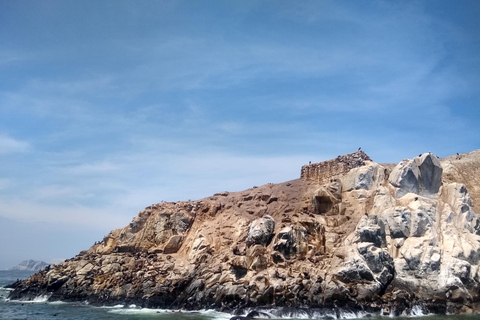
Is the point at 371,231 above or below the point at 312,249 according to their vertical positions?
above

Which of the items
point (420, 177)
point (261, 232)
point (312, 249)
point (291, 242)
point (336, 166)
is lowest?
point (312, 249)

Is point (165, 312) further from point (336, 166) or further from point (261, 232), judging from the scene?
point (336, 166)

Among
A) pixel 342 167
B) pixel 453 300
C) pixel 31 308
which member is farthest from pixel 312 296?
pixel 31 308

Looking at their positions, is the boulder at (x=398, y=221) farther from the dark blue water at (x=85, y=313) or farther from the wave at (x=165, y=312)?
the dark blue water at (x=85, y=313)

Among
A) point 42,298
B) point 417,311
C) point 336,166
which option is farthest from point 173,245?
point 417,311

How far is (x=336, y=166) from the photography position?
163ft

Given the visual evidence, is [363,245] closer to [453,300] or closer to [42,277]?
[453,300]

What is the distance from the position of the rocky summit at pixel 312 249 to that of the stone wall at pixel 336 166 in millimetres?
138

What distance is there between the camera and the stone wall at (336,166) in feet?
161

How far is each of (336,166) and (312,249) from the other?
13.8 meters

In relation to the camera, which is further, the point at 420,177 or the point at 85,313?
the point at 420,177

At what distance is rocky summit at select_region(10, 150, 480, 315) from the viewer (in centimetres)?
3431

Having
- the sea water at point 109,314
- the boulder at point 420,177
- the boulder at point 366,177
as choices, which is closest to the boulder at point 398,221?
the boulder at point 420,177

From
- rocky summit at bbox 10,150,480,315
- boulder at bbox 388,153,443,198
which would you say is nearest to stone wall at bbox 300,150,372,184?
rocky summit at bbox 10,150,480,315
